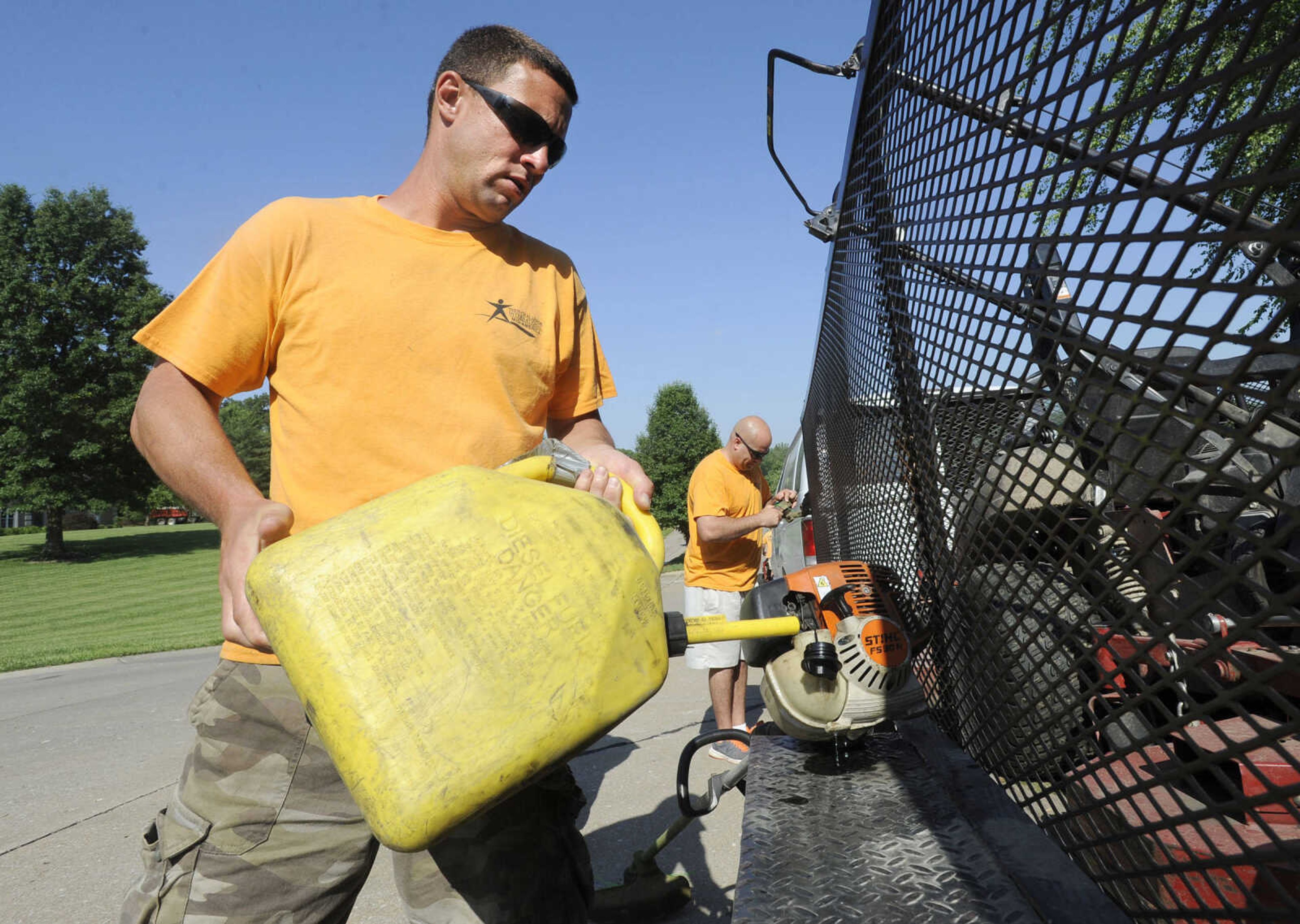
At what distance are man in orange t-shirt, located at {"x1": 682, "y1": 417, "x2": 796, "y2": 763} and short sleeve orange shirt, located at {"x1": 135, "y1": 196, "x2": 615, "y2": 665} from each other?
285 centimetres

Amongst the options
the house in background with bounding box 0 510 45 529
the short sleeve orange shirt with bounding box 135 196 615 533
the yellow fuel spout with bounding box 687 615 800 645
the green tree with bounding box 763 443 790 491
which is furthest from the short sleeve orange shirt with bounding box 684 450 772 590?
the house in background with bounding box 0 510 45 529

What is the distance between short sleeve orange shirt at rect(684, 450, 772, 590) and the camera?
4.85 metres

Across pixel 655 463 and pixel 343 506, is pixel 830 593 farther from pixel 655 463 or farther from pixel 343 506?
pixel 655 463

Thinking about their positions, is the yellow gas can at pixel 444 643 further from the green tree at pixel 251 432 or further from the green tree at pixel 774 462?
the green tree at pixel 251 432

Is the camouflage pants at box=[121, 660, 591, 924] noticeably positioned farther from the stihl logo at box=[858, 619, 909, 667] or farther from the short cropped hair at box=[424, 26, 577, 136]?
the short cropped hair at box=[424, 26, 577, 136]

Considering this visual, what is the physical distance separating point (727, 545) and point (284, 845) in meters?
3.46

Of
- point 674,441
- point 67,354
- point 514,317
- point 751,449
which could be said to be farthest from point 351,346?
point 67,354

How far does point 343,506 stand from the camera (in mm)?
1729

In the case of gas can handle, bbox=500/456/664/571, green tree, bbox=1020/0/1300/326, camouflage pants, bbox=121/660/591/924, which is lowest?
camouflage pants, bbox=121/660/591/924

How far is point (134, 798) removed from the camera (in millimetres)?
4098

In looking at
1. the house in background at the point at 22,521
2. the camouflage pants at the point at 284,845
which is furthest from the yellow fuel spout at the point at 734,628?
the house in background at the point at 22,521

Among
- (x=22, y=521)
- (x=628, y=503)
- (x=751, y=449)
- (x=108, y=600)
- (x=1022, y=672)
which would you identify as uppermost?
(x=751, y=449)

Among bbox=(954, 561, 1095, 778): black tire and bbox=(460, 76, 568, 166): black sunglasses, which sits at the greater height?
bbox=(460, 76, 568, 166): black sunglasses

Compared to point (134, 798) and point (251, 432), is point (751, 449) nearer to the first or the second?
point (134, 798)
